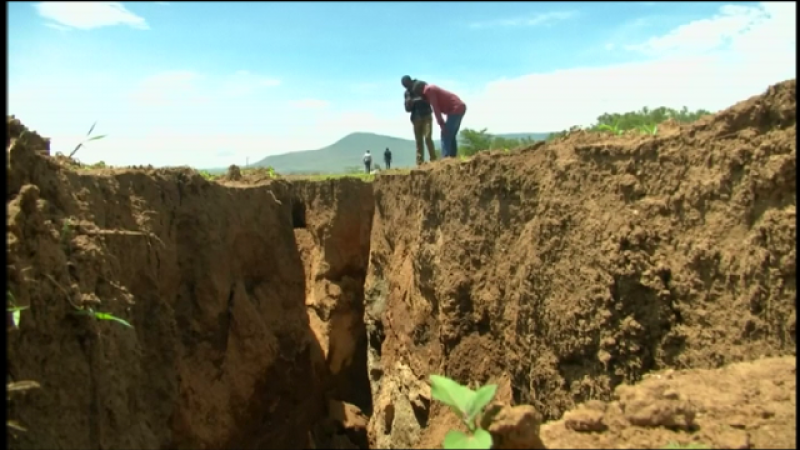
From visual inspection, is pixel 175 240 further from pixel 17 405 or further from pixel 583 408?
→ pixel 583 408

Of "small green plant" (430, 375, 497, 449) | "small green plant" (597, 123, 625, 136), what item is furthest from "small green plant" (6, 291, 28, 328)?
"small green plant" (597, 123, 625, 136)

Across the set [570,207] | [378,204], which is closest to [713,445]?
[570,207]

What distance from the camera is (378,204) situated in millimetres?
9469

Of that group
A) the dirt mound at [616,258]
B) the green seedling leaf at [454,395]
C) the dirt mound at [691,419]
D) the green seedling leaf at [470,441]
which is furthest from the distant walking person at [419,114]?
the green seedling leaf at [470,441]

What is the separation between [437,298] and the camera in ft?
23.7

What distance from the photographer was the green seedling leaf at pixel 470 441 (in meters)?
2.79

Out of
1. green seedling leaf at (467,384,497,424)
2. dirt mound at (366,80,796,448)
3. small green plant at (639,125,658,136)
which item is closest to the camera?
green seedling leaf at (467,384,497,424)

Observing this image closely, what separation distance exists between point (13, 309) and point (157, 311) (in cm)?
258

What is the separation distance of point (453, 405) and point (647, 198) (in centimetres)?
263

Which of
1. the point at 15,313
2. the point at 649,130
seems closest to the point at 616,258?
the point at 649,130

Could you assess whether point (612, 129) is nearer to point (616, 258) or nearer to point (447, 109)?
point (616, 258)

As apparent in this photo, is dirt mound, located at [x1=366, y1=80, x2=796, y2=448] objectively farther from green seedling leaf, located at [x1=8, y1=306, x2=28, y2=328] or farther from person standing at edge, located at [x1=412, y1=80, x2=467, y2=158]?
green seedling leaf, located at [x1=8, y1=306, x2=28, y2=328]

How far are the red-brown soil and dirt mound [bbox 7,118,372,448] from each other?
0.08ft

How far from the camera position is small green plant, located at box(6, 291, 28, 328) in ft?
14.3
